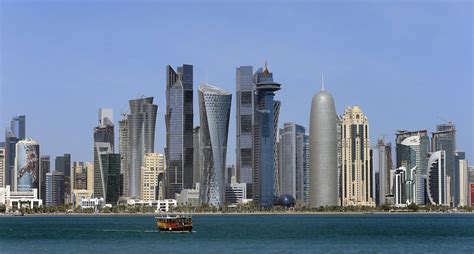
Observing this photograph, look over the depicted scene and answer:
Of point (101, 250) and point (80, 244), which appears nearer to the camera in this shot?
point (101, 250)

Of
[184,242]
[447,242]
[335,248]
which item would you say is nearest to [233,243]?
[184,242]

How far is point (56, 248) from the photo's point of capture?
120812 mm

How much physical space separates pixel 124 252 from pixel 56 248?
14.4m

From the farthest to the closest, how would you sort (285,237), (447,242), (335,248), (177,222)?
(177,222) < (285,237) < (447,242) < (335,248)

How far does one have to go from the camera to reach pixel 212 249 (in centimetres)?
11606

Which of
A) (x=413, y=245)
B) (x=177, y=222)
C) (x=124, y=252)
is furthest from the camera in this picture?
(x=177, y=222)

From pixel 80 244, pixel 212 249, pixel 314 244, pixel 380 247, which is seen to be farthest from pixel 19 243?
pixel 380 247

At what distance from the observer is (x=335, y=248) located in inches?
4643

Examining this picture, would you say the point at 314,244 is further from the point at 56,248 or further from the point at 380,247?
the point at 56,248

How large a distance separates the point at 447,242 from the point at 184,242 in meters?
38.0

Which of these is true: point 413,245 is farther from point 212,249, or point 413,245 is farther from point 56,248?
point 56,248

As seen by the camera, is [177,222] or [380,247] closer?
[380,247]

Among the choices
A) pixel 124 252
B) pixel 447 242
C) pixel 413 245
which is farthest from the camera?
pixel 447 242

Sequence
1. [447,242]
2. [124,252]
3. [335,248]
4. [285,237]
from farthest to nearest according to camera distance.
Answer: [285,237], [447,242], [335,248], [124,252]
